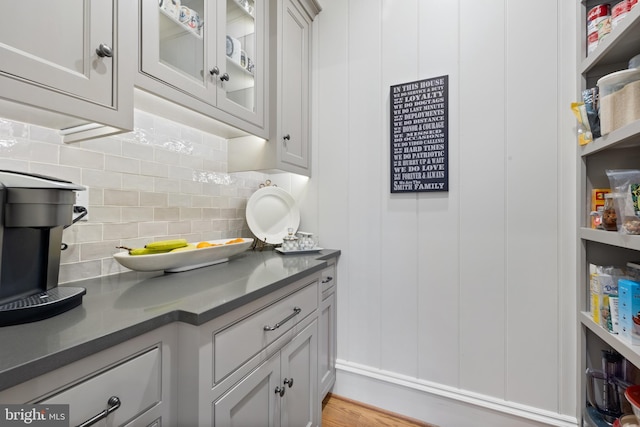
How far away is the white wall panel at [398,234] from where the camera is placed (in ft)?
5.13

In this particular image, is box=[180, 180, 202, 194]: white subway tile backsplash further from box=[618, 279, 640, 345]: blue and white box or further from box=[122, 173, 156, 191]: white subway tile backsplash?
box=[618, 279, 640, 345]: blue and white box

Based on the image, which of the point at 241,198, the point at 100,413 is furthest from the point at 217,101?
the point at 100,413

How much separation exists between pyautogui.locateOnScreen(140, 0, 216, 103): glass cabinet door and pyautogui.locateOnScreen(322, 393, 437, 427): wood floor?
1.74 metres

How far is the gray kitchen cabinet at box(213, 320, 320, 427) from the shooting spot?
0.84 meters

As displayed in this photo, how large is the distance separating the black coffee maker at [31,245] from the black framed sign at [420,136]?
56.1 inches

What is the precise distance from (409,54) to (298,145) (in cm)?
82

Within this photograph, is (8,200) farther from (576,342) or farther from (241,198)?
(576,342)

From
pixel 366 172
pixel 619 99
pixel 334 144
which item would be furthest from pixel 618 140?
pixel 334 144

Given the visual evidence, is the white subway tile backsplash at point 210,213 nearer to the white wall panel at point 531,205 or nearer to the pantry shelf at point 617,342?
the white wall panel at point 531,205

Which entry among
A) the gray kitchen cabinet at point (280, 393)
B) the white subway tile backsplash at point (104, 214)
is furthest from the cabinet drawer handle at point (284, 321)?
the white subway tile backsplash at point (104, 214)

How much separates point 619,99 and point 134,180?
1880 mm

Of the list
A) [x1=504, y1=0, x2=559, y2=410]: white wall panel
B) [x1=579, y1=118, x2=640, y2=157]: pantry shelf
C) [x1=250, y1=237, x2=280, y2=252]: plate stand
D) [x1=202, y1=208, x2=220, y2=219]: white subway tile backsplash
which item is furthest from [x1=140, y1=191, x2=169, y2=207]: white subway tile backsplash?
[x1=579, y1=118, x2=640, y2=157]: pantry shelf

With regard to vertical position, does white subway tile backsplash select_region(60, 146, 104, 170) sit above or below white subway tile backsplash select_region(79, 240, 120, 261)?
above

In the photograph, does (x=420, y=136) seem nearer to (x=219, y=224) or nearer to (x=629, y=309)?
(x=629, y=309)
